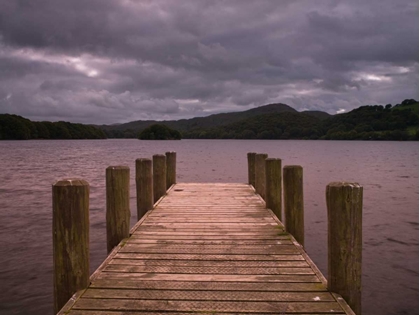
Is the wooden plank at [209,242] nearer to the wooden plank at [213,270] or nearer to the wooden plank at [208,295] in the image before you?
the wooden plank at [213,270]

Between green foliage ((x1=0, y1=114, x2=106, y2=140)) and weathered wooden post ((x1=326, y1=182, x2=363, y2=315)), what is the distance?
12347 cm

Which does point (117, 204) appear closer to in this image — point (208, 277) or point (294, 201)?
point (208, 277)

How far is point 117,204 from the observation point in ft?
18.7

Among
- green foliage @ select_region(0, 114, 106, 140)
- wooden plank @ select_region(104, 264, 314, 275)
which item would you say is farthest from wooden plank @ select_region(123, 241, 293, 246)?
green foliage @ select_region(0, 114, 106, 140)

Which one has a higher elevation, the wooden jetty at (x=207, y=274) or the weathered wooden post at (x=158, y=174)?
the weathered wooden post at (x=158, y=174)

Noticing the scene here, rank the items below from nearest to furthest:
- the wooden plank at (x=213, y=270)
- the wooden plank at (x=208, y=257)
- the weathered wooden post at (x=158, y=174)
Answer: the wooden plank at (x=213, y=270)
the wooden plank at (x=208, y=257)
the weathered wooden post at (x=158, y=174)

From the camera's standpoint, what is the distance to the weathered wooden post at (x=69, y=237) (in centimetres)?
373

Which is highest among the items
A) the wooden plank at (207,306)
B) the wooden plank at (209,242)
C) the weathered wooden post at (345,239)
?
the weathered wooden post at (345,239)

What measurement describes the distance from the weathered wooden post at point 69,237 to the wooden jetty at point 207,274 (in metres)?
0.15

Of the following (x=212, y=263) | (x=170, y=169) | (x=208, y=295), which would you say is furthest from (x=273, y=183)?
(x=170, y=169)

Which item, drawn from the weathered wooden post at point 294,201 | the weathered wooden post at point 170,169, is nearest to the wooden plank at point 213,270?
the weathered wooden post at point 294,201

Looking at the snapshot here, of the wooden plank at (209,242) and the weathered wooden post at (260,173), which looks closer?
the wooden plank at (209,242)

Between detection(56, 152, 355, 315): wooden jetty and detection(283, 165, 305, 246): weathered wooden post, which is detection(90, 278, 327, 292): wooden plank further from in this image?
detection(283, 165, 305, 246): weathered wooden post

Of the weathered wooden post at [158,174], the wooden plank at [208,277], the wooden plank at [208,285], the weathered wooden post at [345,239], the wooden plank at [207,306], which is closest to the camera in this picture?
the wooden plank at [207,306]
